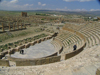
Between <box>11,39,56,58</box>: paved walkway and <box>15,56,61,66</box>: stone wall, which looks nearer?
<box>15,56,61,66</box>: stone wall

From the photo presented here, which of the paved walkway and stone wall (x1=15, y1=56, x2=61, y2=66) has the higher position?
stone wall (x1=15, y1=56, x2=61, y2=66)

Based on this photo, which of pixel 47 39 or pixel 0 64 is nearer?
pixel 0 64

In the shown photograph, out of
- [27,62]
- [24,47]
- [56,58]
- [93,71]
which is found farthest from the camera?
[24,47]

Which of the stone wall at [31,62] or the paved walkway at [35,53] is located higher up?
the stone wall at [31,62]

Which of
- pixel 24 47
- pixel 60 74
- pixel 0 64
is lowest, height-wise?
pixel 24 47

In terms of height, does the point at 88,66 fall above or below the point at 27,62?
above

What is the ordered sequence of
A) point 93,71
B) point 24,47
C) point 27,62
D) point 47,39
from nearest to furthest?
1. point 93,71
2. point 27,62
3. point 24,47
4. point 47,39

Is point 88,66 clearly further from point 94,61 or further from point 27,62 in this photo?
point 27,62

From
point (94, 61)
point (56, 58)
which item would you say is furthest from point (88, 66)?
point (56, 58)

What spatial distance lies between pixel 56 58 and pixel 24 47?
955 centimetres

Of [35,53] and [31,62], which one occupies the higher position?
[31,62]

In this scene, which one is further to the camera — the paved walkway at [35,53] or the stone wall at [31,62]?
the paved walkway at [35,53]

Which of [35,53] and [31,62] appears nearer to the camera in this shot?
[31,62]

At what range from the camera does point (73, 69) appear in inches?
188
